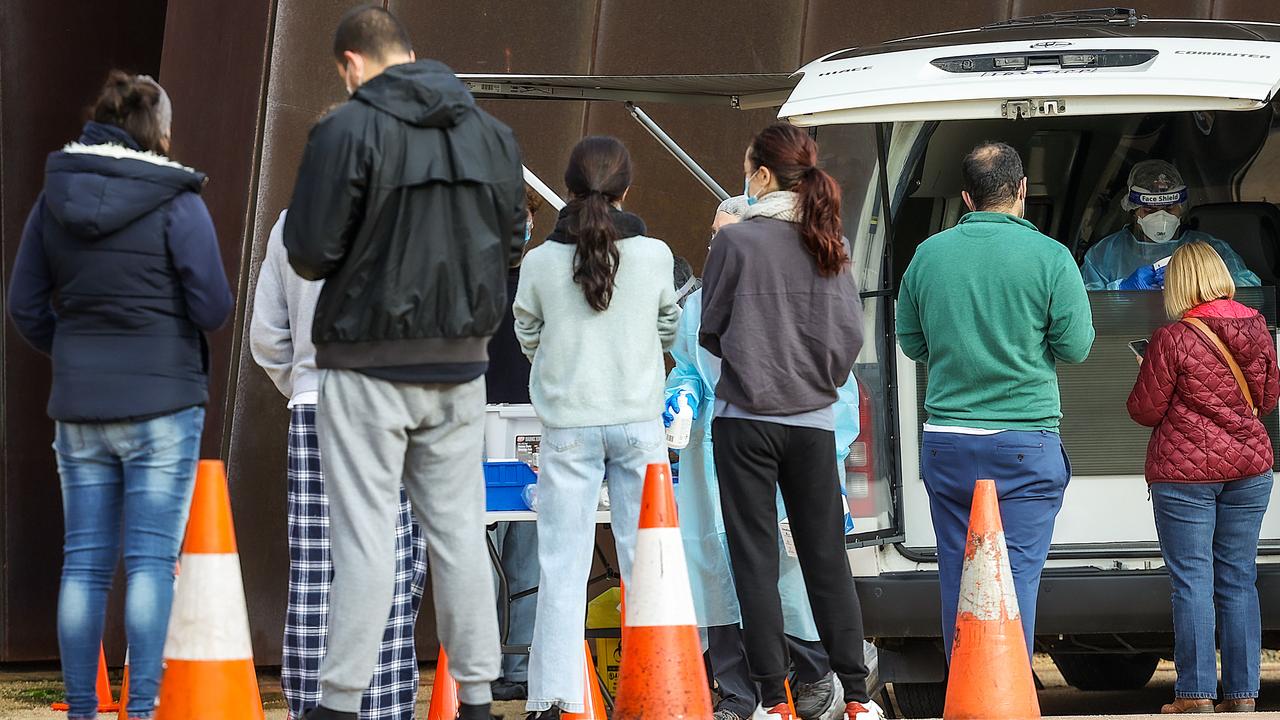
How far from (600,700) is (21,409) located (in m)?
3.71

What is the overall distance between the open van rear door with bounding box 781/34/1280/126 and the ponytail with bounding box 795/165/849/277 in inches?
8.6

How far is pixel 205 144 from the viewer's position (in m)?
7.41

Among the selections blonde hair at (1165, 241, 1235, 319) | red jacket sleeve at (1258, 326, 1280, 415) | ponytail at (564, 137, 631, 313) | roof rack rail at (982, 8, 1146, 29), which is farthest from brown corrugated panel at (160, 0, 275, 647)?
red jacket sleeve at (1258, 326, 1280, 415)

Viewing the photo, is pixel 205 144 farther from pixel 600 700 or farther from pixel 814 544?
pixel 814 544

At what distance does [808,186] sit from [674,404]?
83 centimetres

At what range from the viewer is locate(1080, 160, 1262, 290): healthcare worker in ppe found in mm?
6410

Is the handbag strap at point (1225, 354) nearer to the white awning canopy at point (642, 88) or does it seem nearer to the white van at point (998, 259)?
the white van at point (998, 259)

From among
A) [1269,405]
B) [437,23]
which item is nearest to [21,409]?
[437,23]

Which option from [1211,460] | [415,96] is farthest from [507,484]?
[1211,460]

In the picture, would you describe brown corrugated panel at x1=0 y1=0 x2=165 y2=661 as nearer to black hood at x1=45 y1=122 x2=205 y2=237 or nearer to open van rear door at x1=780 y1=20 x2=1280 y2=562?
black hood at x1=45 y1=122 x2=205 y2=237

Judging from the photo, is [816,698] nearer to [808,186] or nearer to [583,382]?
[583,382]

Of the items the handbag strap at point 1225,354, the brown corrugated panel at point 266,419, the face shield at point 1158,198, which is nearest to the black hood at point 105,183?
the handbag strap at point 1225,354

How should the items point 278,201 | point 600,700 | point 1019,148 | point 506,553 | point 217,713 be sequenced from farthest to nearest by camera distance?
point 278,201 → point 1019,148 → point 506,553 → point 600,700 → point 217,713

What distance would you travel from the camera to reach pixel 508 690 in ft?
18.8
